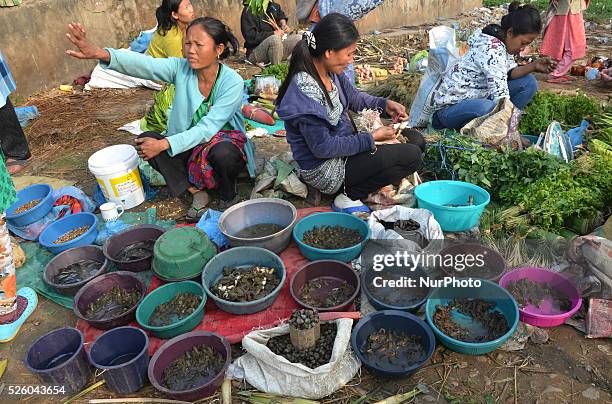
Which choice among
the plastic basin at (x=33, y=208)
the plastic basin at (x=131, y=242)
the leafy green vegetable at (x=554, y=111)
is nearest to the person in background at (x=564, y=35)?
the leafy green vegetable at (x=554, y=111)

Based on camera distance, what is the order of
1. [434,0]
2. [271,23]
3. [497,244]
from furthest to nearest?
[434,0], [271,23], [497,244]

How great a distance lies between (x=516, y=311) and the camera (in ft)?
8.30

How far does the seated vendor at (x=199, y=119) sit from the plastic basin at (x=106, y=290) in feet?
2.94

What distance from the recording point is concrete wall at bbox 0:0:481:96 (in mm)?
6117

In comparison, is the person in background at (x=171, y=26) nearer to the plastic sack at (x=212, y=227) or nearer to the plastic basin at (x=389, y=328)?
the plastic sack at (x=212, y=227)

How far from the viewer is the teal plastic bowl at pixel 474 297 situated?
7.93 ft

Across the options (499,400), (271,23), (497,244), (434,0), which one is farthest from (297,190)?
(434,0)

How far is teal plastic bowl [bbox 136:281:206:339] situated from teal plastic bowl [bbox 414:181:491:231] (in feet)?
5.86

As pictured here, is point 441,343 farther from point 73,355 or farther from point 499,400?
point 73,355

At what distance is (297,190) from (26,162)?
128 inches

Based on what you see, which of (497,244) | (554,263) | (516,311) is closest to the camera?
(516,311)

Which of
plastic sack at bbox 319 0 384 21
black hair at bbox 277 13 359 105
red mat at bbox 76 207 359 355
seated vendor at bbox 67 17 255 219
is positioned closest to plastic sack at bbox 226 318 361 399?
red mat at bbox 76 207 359 355

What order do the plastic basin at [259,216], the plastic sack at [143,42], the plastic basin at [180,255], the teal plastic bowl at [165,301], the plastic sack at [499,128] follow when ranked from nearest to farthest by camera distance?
1. the teal plastic bowl at [165,301]
2. the plastic basin at [180,255]
3. the plastic basin at [259,216]
4. the plastic sack at [499,128]
5. the plastic sack at [143,42]

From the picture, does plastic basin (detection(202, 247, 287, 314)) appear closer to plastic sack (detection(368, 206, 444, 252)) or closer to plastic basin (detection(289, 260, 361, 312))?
plastic basin (detection(289, 260, 361, 312))
